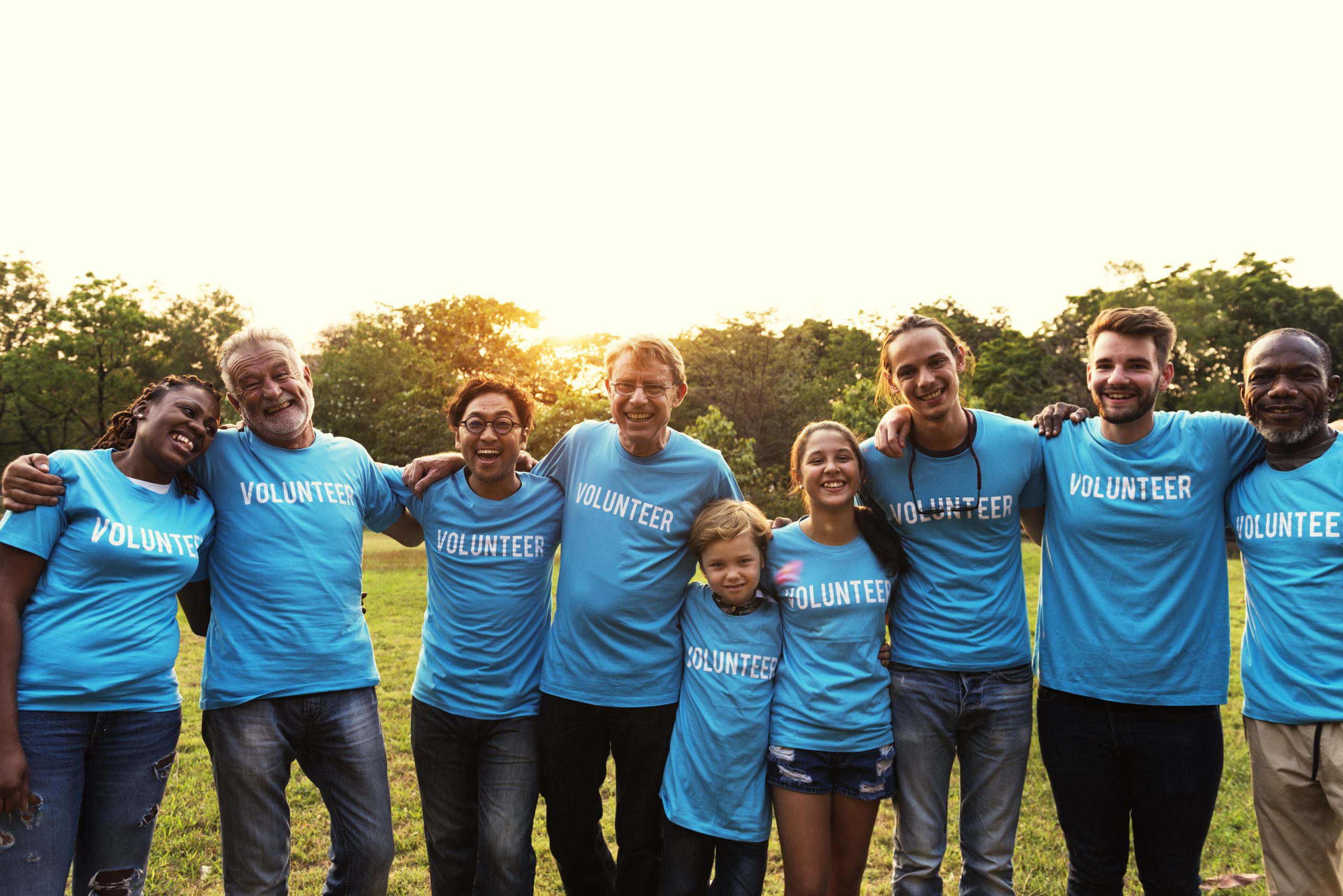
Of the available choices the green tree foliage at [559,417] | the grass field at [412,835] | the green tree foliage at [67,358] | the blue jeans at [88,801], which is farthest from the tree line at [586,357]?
the blue jeans at [88,801]

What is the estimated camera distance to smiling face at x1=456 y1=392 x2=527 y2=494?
3.74 meters

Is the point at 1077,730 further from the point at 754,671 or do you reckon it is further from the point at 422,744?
the point at 422,744

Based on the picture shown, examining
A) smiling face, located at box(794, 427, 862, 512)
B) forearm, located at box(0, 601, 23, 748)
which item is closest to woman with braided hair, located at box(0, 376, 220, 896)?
forearm, located at box(0, 601, 23, 748)

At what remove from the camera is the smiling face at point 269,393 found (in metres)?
3.53

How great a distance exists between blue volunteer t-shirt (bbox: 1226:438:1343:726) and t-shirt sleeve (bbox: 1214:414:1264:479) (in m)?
0.08

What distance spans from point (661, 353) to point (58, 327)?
42076 millimetres

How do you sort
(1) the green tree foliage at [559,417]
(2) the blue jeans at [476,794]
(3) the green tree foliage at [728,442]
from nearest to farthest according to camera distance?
(2) the blue jeans at [476,794]
(3) the green tree foliage at [728,442]
(1) the green tree foliage at [559,417]

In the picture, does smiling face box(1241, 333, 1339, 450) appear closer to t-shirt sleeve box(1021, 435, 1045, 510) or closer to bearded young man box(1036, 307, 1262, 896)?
bearded young man box(1036, 307, 1262, 896)

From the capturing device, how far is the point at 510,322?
37219mm

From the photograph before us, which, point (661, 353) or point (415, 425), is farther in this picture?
point (415, 425)

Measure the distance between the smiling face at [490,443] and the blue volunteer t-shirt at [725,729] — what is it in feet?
3.70

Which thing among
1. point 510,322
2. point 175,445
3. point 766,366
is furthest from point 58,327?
point 175,445

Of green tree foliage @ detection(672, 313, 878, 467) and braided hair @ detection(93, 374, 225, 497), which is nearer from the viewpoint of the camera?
braided hair @ detection(93, 374, 225, 497)

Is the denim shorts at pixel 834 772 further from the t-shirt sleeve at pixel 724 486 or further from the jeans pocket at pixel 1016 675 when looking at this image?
the t-shirt sleeve at pixel 724 486
